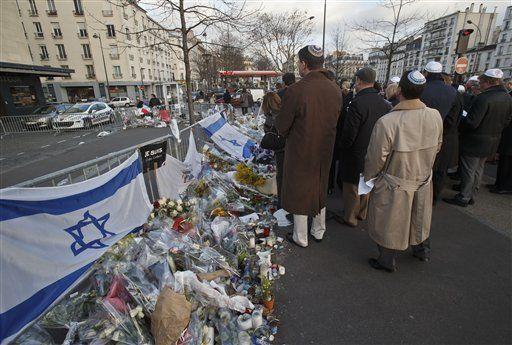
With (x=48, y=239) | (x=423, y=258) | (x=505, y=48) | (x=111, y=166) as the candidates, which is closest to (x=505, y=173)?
(x=423, y=258)

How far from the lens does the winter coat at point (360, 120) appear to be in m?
3.48

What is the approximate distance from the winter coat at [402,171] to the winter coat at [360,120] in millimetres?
905

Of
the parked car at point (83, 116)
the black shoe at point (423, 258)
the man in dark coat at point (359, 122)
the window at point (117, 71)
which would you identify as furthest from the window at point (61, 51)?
the black shoe at point (423, 258)

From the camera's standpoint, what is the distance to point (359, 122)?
11.5 feet

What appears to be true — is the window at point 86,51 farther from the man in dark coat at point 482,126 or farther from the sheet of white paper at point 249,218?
the man in dark coat at point 482,126

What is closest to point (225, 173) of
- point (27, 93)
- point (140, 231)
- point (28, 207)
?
point (140, 231)

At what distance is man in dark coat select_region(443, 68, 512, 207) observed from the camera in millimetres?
4156

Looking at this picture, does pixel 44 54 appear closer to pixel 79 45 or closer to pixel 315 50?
pixel 79 45

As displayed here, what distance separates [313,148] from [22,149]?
571 inches

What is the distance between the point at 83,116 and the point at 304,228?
18011 mm

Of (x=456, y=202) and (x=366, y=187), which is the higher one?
(x=366, y=187)

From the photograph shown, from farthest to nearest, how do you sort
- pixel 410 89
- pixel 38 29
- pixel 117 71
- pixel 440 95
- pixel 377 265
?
pixel 117 71, pixel 38 29, pixel 440 95, pixel 377 265, pixel 410 89

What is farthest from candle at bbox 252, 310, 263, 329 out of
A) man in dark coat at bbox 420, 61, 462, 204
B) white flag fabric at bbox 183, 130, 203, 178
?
man in dark coat at bbox 420, 61, 462, 204

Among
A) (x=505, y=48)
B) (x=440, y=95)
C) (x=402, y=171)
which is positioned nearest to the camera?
(x=402, y=171)
